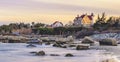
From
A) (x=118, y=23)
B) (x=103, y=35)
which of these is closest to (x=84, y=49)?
(x=103, y=35)

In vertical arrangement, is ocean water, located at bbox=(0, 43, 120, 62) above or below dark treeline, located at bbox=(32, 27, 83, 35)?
above

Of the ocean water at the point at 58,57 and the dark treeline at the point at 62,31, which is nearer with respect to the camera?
the ocean water at the point at 58,57

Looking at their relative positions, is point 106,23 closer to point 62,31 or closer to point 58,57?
point 62,31

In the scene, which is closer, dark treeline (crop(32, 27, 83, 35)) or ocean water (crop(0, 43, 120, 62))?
ocean water (crop(0, 43, 120, 62))

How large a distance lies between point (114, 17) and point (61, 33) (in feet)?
88.4

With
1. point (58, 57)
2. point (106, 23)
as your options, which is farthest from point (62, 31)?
point (58, 57)

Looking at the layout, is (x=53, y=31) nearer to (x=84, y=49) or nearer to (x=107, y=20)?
(x=107, y=20)

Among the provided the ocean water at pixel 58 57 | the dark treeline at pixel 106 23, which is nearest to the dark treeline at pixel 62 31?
the dark treeline at pixel 106 23

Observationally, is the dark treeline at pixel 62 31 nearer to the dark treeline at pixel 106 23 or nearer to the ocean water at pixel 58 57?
the dark treeline at pixel 106 23

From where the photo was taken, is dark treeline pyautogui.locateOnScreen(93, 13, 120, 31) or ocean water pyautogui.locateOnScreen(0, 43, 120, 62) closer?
ocean water pyautogui.locateOnScreen(0, 43, 120, 62)

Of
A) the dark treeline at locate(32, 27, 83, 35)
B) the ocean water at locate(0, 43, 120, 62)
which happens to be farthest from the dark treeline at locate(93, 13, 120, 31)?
the ocean water at locate(0, 43, 120, 62)

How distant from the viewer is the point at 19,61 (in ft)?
136

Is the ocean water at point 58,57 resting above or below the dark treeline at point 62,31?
above

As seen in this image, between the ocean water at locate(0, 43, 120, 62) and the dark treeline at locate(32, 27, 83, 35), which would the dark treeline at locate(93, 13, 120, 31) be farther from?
the ocean water at locate(0, 43, 120, 62)
